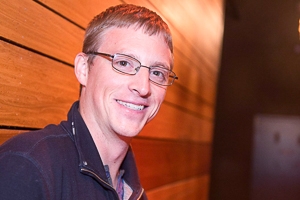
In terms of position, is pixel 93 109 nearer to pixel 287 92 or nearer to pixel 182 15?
pixel 182 15

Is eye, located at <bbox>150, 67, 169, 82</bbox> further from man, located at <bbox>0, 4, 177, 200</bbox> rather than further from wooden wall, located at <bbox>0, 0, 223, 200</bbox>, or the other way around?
wooden wall, located at <bbox>0, 0, 223, 200</bbox>

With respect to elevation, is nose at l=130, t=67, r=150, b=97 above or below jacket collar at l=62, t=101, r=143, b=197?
above

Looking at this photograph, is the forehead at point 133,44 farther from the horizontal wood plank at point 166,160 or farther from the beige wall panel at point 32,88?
the horizontal wood plank at point 166,160

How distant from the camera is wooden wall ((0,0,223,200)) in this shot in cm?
124

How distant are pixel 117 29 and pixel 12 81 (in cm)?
37

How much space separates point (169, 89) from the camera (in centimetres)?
276

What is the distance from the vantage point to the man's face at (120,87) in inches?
45.0

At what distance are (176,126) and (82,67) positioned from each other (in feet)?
6.38

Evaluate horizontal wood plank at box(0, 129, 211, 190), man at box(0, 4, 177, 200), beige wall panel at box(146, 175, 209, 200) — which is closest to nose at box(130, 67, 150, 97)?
man at box(0, 4, 177, 200)

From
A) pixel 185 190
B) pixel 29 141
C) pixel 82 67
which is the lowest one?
pixel 185 190

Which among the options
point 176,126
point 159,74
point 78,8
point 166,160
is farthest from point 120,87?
point 176,126

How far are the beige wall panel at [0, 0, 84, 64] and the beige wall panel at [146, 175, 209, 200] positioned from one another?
4.38ft

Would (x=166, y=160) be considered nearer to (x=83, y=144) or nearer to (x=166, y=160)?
(x=166, y=160)

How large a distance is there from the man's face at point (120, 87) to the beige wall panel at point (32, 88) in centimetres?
23
